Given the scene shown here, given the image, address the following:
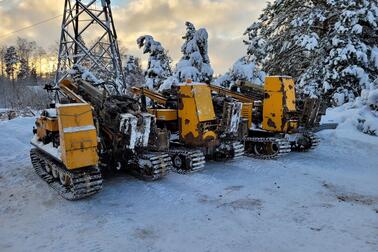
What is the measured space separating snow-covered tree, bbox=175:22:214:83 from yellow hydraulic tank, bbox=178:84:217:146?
862cm

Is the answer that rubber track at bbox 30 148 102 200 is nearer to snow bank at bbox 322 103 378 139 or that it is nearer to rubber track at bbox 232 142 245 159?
rubber track at bbox 232 142 245 159

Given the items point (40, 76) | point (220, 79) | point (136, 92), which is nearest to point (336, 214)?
point (136, 92)

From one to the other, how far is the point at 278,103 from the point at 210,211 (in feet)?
18.1

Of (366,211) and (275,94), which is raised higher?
(275,94)

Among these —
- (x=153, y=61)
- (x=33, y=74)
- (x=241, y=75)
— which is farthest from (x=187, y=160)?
(x=33, y=74)

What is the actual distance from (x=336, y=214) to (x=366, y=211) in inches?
22.9

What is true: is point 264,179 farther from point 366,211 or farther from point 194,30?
point 194,30

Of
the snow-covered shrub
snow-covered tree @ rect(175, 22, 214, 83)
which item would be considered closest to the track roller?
the snow-covered shrub

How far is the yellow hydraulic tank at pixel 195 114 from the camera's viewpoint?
9.24 meters

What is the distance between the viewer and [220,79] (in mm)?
18391

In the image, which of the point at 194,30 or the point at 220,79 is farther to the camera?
the point at 194,30

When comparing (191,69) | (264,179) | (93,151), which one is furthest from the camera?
(191,69)

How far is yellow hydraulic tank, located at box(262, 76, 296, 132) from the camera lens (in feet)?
35.8

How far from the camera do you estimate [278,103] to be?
10977mm
